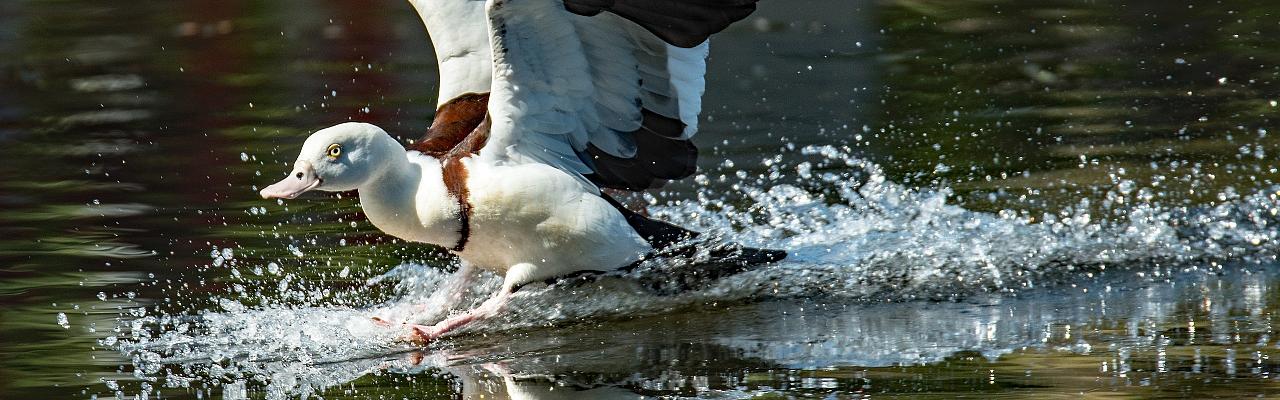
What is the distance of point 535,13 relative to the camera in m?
5.41

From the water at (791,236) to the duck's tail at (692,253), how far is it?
64 mm

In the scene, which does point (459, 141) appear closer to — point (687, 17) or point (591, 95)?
point (591, 95)

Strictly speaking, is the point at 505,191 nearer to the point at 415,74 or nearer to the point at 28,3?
the point at 415,74

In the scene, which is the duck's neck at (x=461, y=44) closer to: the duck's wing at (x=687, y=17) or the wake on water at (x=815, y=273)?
the wake on water at (x=815, y=273)

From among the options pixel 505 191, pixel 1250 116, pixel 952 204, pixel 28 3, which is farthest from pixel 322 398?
pixel 28 3

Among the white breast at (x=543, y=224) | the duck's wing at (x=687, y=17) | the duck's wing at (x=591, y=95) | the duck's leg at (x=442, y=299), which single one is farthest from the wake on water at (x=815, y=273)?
the duck's wing at (x=687, y=17)

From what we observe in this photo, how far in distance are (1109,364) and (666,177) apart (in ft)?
6.68

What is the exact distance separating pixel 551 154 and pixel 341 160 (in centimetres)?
77

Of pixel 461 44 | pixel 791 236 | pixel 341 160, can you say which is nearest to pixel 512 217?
pixel 341 160

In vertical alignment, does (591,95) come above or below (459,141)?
above

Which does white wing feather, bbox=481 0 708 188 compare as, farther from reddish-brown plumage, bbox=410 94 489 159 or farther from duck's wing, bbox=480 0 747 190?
reddish-brown plumage, bbox=410 94 489 159

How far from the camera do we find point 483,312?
5.76 meters

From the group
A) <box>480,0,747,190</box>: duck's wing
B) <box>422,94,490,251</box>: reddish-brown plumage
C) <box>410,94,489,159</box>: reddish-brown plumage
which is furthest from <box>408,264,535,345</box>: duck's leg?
<box>410,94,489,159</box>: reddish-brown plumage

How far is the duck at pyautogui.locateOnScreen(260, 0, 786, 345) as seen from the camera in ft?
18.2
